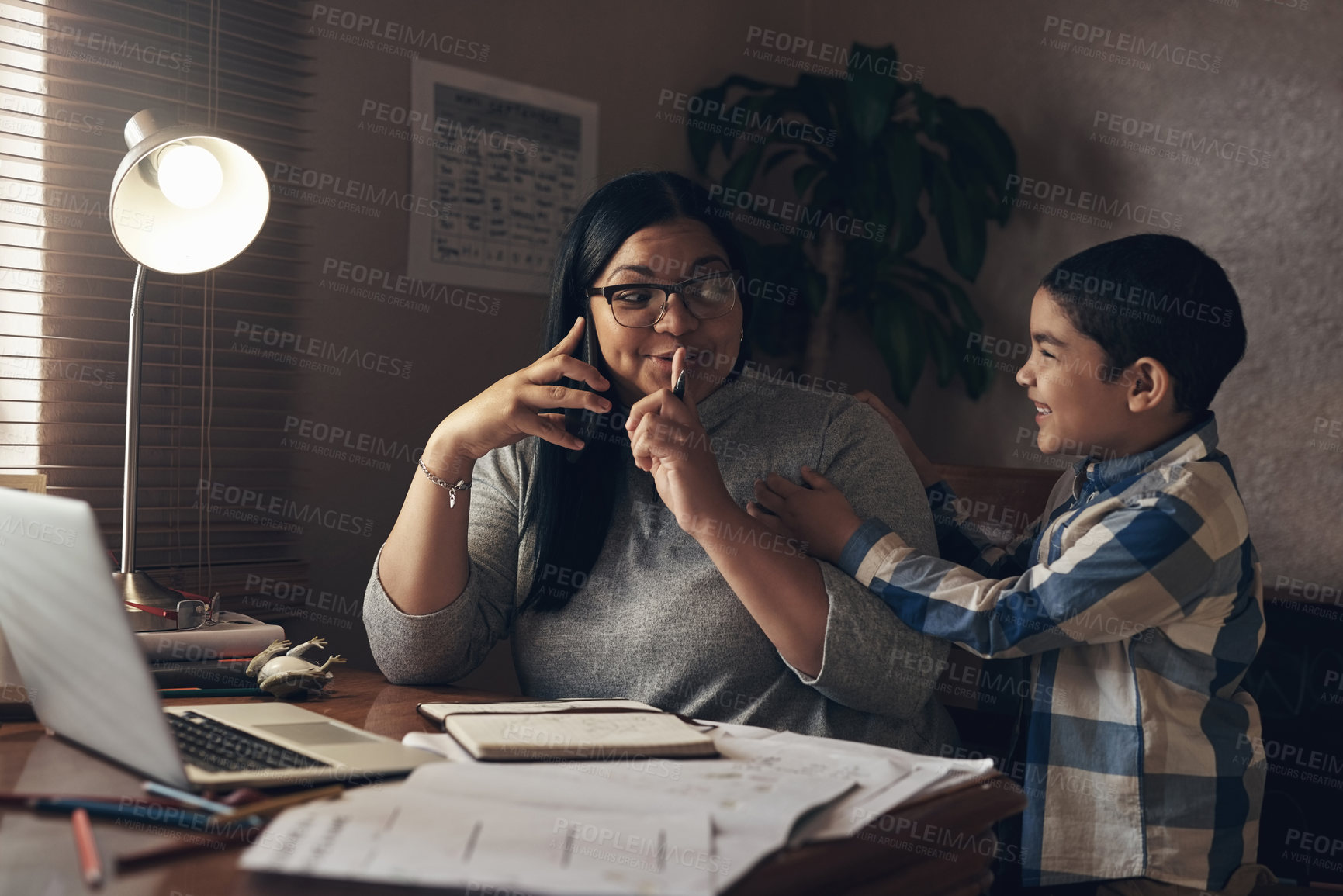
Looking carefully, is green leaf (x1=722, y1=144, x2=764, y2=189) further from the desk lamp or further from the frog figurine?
the frog figurine

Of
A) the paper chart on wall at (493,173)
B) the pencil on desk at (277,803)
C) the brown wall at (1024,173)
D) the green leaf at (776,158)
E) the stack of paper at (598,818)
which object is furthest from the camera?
the green leaf at (776,158)

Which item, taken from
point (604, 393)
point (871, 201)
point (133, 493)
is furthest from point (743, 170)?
point (133, 493)

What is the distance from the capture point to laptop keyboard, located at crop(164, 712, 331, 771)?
0.88m

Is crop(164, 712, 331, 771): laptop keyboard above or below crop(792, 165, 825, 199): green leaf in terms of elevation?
below

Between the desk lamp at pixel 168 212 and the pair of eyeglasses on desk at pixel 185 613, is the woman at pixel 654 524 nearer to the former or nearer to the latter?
the pair of eyeglasses on desk at pixel 185 613

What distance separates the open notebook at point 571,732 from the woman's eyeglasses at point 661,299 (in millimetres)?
555

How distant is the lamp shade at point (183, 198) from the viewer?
1406 mm

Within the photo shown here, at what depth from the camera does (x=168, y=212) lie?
58.8 inches

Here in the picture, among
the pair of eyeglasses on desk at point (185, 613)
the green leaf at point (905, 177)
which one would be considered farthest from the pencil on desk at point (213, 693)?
the green leaf at point (905, 177)

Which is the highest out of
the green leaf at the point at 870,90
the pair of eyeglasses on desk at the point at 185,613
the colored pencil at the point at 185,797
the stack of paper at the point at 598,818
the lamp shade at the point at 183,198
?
the green leaf at the point at 870,90

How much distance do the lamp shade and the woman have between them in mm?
435

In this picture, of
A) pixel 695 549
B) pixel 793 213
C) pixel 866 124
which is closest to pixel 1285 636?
pixel 695 549

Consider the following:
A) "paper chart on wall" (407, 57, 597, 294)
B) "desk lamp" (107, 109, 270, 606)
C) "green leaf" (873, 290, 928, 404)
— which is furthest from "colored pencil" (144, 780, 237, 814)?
"green leaf" (873, 290, 928, 404)

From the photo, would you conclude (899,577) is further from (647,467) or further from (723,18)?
(723,18)
